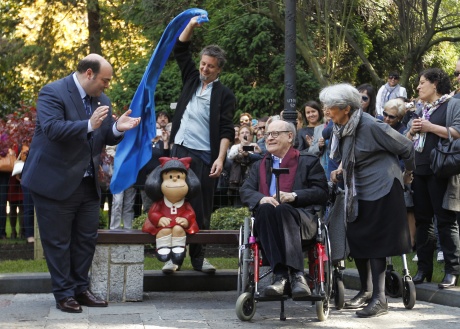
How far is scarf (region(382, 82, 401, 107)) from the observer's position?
1825cm

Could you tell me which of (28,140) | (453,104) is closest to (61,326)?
(453,104)

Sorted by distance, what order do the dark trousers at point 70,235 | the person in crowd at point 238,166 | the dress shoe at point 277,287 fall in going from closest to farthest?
the dress shoe at point 277,287 → the dark trousers at point 70,235 → the person in crowd at point 238,166

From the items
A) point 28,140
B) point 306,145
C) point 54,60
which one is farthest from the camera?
point 54,60

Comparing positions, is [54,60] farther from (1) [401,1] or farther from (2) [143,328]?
(2) [143,328]

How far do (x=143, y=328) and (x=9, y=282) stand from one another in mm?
2589

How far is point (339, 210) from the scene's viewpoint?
28.5 ft

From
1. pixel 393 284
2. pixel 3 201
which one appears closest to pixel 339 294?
pixel 393 284

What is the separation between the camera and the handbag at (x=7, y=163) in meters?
14.6

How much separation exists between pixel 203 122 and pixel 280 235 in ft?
6.74

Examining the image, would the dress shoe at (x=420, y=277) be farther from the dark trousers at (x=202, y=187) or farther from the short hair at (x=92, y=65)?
the short hair at (x=92, y=65)

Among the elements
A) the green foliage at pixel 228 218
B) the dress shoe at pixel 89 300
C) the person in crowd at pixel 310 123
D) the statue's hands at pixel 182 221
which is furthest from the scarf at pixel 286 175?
the green foliage at pixel 228 218

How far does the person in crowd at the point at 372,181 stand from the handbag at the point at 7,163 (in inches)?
288

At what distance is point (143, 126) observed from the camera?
→ 32.5 ft

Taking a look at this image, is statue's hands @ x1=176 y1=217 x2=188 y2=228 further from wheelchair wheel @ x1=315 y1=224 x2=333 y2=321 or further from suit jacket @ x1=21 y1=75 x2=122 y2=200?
wheelchair wheel @ x1=315 y1=224 x2=333 y2=321
